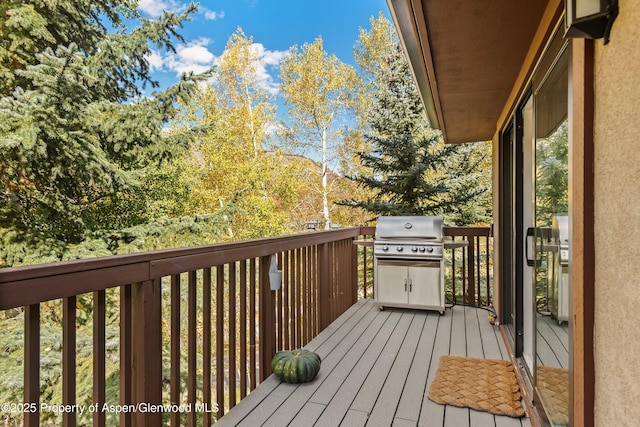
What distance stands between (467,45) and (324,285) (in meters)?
2.42

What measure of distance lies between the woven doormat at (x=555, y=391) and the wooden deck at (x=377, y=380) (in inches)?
12.7


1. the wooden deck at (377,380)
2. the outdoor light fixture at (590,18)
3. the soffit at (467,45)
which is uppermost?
the soffit at (467,45)

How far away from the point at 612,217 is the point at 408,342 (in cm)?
263

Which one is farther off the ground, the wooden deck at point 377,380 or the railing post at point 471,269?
the railing post at point 471,269

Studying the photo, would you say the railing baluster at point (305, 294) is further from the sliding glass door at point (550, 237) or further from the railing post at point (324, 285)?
the sliding glass door at point (550, 237)

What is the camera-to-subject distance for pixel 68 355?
1.27m

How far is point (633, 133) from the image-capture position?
32.2 inches

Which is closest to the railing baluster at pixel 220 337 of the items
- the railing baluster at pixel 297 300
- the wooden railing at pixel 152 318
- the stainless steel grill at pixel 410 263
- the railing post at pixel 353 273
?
the wooden railing at pixel 152 318

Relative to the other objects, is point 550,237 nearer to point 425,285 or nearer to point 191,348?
point 191,348

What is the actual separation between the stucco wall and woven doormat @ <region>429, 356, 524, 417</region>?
1.28 meters

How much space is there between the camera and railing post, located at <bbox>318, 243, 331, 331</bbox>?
12.0ft

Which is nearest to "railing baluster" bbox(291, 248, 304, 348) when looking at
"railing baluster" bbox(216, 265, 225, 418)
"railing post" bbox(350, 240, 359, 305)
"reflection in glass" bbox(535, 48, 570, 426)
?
"railing baluster" bbox(216, 265, 225, 418)

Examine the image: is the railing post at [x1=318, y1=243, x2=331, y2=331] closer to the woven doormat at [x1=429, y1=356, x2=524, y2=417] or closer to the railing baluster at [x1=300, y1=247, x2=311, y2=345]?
the railing baluster at [x1=300, y1=247, x2=311, y2=345]

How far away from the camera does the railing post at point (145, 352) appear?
155cm
